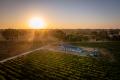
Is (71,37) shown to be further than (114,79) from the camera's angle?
Yes

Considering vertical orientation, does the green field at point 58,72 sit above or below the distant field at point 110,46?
below

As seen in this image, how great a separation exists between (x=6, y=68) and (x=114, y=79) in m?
16.2

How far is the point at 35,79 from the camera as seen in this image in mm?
24500

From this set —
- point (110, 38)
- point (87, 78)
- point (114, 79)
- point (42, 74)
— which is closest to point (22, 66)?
point (42, 74)

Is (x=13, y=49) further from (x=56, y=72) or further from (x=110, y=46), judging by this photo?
(x=110, y=46)

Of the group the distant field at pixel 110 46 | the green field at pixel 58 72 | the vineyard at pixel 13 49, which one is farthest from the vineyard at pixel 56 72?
the distant field at pixel 110 46

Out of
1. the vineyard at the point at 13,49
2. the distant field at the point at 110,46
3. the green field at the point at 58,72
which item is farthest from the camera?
the distant field at the point at 110,46

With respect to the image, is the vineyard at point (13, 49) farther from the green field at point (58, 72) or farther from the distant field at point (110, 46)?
the distant field at point (110, 46)

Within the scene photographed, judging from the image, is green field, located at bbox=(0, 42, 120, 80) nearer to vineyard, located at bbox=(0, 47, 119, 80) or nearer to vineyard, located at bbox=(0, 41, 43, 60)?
vineyard, located at bbox=(0, 47, 119, 80)

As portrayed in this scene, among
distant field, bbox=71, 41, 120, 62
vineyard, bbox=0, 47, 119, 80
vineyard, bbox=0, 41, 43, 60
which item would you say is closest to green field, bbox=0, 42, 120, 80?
vineyard, bbox=0, 47, 119, 80

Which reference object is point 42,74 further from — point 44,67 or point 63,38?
point 63,38

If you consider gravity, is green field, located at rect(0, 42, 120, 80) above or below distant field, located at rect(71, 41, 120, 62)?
below

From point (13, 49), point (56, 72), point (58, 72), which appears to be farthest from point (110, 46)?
point (56, 72)

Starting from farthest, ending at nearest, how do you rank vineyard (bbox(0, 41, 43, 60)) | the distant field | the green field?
the distant field < vineyard (bbox(0, 41, 43, 60)) < the green field
